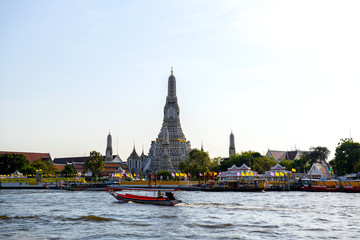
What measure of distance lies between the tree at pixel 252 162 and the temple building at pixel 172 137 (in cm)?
2902

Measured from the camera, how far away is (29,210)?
50.5 meters

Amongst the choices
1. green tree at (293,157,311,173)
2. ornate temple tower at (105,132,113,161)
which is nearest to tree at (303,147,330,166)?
green tree at (293,157,311,173)

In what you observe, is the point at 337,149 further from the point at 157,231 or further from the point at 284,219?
the point at 157,231

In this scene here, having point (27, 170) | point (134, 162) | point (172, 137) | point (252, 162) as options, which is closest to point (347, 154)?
point (252, 162)

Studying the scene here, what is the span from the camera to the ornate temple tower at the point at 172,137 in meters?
163

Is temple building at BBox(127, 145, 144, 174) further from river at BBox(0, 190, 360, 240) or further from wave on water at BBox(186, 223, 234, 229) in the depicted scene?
wave on water at BBox(186, 223, 234, 229)

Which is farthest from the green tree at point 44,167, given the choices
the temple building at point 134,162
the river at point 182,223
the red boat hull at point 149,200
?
the river at point 182,223

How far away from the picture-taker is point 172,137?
166375mm

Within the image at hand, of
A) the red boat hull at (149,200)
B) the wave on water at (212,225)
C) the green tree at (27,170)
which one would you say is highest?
the green tree at (27,170)

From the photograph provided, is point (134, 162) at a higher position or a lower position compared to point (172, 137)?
lower

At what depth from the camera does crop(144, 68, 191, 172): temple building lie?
163 metres

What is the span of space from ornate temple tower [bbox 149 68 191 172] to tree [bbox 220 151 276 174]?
2903 centimetres

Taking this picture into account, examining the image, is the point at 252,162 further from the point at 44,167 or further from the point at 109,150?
the point at 109,150

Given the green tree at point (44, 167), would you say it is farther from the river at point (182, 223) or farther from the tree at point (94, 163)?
the river at point (182, 223)
